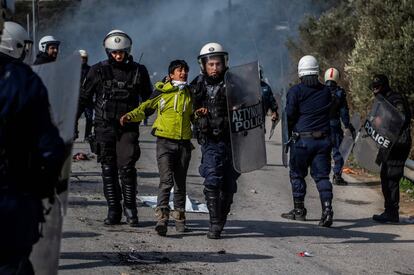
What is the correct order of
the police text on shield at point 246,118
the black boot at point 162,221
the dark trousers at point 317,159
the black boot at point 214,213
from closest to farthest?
the black boot at point 162,221 < the black boot at point 214,213 < the police text on shield at point 246,118 < the dark trousers at point 317,159

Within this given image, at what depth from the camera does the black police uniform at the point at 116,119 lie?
936 centimetres

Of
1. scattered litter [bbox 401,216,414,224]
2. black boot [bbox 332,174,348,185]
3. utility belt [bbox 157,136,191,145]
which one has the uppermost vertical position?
utility belt [bbox 157,136,191,145]

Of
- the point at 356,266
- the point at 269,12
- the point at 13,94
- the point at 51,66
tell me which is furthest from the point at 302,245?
the point at 269,12

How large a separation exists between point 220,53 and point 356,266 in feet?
7.82

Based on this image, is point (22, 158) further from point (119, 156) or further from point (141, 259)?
point (119, 156)

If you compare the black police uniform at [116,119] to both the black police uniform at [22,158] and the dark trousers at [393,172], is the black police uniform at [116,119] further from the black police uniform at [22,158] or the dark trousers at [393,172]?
the black police uniform at [22,158]

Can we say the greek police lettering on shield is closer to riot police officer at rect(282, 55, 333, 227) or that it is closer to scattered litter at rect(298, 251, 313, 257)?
riot police officer at rect(282, 55, 333, 227)

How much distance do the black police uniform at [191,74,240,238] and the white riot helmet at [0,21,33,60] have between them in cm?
417

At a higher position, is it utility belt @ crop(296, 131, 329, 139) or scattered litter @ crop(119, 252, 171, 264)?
utility belt @ crop(296, 131, 329, 139)

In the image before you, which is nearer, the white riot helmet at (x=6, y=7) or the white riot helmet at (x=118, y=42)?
the white riot helmet at (x=6, y=7)

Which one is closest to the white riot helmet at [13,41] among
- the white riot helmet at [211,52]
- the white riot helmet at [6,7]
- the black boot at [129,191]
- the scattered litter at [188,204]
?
the white riot helmet at [6,7]

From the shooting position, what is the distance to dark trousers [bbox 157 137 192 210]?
920 centimetres

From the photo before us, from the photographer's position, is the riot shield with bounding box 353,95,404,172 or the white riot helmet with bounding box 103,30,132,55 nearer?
the white riot helmet with bounding box 103,30,132,55

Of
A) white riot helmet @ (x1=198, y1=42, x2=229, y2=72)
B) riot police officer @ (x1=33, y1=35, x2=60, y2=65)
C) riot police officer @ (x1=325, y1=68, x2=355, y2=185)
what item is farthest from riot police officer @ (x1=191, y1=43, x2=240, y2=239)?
riot police officer @ (x1=325, y1=68, x2=355, y2=185)
